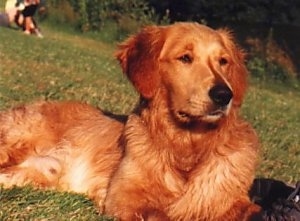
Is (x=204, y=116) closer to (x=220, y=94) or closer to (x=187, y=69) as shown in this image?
(x=220, y=94)

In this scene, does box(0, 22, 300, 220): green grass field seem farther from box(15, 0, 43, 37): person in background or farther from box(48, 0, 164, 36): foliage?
box(48, 0, 164, 36): foliage

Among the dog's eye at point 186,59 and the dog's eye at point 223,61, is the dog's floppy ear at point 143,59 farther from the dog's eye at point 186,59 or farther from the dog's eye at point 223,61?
the dog's eye at point 223,61

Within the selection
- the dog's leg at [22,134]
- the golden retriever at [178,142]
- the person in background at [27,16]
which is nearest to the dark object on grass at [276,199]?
the golden retriever at [178,142]

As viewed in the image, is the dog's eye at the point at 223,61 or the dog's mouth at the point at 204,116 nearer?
the dog's mouth at the point at 204,116

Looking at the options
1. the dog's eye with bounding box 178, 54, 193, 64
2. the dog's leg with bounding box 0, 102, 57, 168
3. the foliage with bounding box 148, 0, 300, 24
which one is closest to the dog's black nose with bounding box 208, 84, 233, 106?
the dog's eye with bounding box 178, 54, 193, 64

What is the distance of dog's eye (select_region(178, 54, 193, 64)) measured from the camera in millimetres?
5207

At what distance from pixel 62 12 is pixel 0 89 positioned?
2175cm

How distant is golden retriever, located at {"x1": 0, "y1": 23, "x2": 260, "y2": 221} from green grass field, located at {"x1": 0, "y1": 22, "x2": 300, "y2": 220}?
39 centimetres

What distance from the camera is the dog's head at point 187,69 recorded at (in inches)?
193

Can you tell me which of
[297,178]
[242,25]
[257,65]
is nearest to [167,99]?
[297,178]

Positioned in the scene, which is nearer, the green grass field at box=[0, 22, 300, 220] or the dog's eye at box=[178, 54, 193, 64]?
the green grass field at box=[0, 22, 300, 220]

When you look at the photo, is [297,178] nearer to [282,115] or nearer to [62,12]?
[282,115]

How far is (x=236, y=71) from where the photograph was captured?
5566mm

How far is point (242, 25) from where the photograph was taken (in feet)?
108
